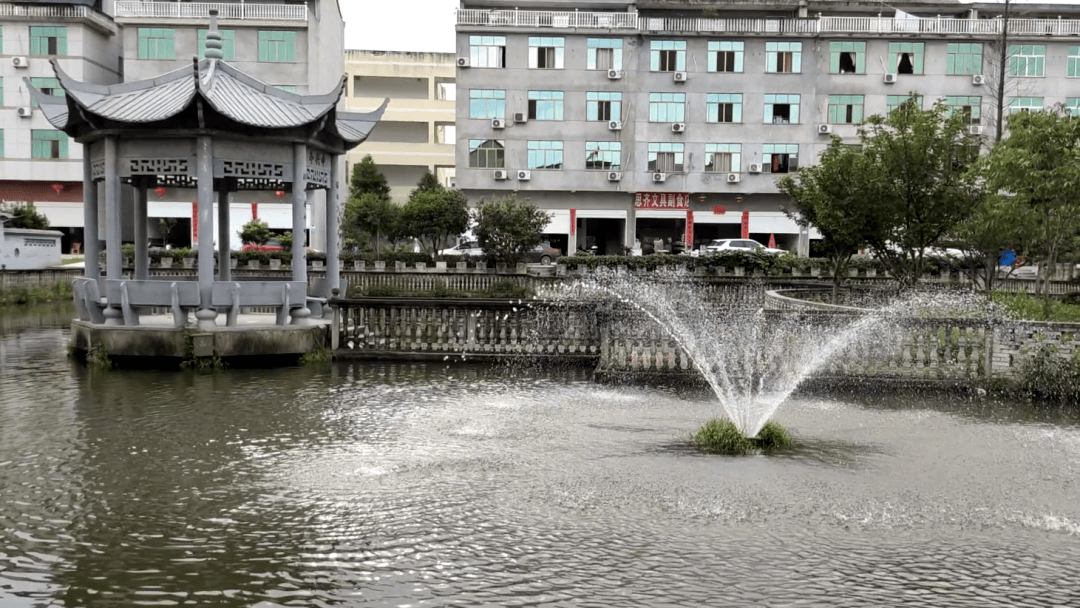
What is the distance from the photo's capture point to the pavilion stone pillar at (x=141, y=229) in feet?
62.8

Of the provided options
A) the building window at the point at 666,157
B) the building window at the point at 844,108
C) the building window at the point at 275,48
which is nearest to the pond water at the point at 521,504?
the building window at the point at 666,157

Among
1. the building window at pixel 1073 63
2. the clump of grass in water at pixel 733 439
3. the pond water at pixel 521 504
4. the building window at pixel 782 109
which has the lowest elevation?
the pond water at pixel 521 504

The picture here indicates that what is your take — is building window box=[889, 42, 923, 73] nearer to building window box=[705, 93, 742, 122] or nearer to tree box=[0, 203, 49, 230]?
building window box=[705, 93, 742, 122]

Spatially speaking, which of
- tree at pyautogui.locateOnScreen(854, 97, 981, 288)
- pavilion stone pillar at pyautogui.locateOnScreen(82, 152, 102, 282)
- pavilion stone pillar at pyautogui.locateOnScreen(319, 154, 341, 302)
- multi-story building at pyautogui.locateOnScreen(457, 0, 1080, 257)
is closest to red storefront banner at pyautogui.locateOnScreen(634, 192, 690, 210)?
multi-story building at pyautogui.locateOnScreen(457, 0, 1080, 257)

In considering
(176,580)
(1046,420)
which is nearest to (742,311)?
(1046,420)

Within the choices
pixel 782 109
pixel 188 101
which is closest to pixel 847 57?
pixel 782 109

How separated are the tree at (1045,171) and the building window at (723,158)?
32457mm

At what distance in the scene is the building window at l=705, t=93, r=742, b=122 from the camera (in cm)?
5003

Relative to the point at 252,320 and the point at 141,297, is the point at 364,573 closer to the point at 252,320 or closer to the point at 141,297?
the point at 141,297

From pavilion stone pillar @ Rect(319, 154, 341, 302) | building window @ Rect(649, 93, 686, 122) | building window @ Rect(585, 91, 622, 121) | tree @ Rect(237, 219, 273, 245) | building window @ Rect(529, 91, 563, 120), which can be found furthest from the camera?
building window @ Rect(649, 93, 686, 122)

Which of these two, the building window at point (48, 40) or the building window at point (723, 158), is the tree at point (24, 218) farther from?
the building window at point (723, 158)

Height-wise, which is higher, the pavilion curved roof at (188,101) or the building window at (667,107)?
the building window at (667,107)

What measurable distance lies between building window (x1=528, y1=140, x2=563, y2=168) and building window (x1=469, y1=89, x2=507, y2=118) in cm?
237

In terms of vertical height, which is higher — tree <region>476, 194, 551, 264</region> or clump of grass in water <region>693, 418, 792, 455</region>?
tree <region>476, 194, 551, 264</region>
